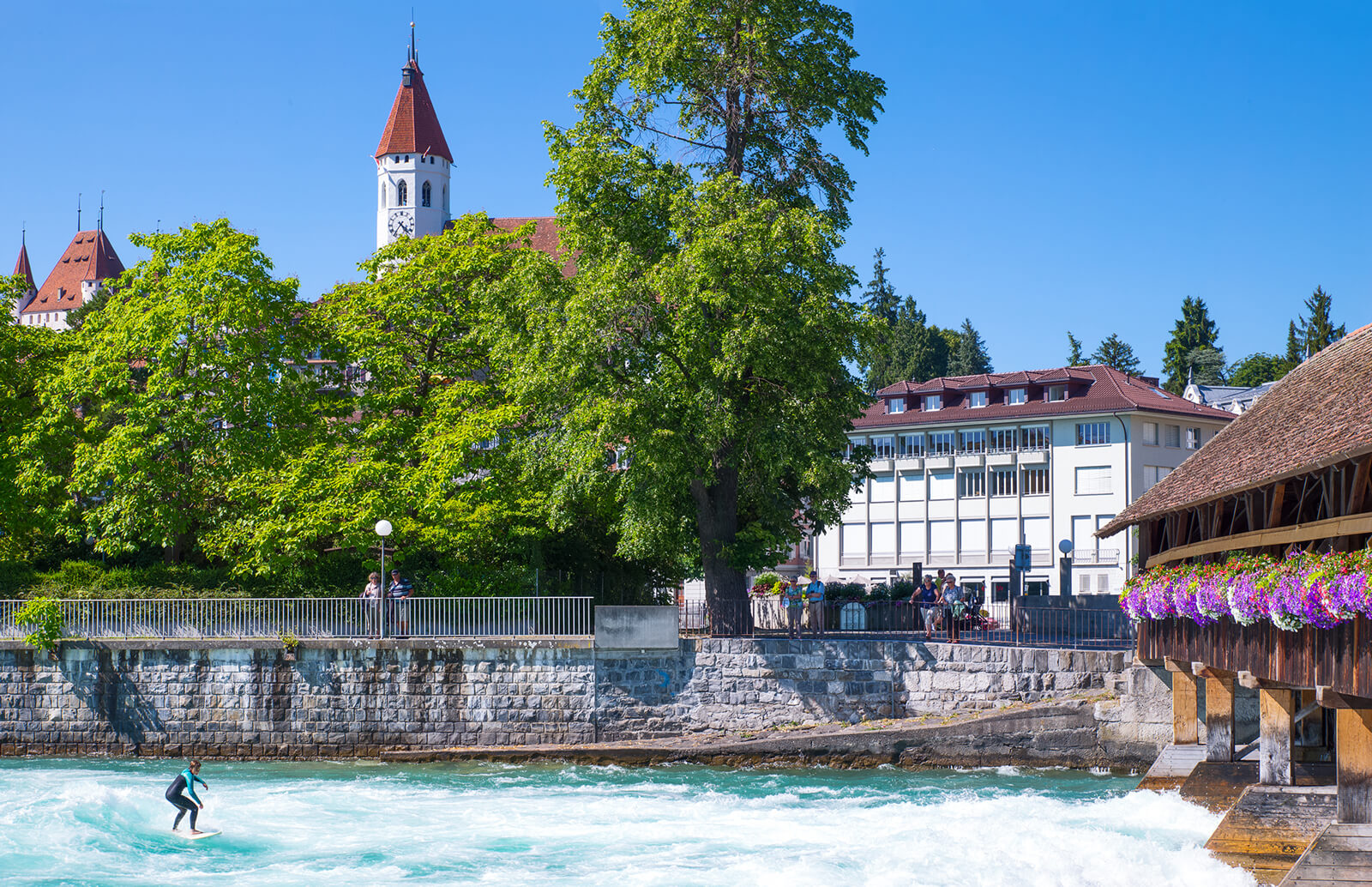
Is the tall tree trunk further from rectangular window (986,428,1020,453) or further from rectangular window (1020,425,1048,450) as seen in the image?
rectangular window (986,428,1020,453)

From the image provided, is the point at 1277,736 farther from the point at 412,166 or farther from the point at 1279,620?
the point at 412,166

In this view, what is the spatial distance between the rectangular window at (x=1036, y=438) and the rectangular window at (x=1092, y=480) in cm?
229

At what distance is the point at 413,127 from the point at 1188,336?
54.4m

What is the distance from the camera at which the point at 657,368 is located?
28.6 metres

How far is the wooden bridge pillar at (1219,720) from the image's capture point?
20.3 meters

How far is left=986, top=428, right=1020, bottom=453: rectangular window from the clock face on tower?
150 ft

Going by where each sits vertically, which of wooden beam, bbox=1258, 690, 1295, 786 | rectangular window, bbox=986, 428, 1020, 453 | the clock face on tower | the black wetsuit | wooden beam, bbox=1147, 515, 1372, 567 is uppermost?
the clock face on tower

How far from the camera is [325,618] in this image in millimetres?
27797

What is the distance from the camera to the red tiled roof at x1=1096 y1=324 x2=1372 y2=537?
531 inches

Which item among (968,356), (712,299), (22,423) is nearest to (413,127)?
(968,356)

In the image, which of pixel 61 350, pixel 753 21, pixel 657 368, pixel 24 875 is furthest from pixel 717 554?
pixel 61 350

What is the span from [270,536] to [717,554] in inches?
388

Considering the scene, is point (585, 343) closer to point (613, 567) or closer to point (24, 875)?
point (613, 567)

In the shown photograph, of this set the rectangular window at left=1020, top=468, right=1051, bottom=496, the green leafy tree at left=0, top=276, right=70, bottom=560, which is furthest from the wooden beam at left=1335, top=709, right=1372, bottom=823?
the rectangular window at left=1020, top=468, right=1051, bottom=496
